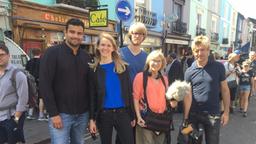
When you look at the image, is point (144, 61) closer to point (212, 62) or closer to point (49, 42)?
point (212, 62)

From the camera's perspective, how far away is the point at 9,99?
392 centimetres

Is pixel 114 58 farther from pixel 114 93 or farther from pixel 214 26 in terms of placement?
pixel 214 26

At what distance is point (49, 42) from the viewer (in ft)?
36.5

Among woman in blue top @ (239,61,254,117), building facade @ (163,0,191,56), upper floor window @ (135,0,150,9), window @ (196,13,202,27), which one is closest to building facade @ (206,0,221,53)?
window @ (196,13,202,27)

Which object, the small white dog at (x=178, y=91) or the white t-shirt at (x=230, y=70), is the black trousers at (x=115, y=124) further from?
the white t-shirt at (x=230, y=70)

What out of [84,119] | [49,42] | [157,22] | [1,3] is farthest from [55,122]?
[157,22]

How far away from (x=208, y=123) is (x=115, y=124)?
1150 mm

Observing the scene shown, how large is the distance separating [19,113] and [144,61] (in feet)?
5.40

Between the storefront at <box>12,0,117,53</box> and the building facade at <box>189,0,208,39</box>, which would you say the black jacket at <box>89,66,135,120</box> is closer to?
the storefront at <box>12,0,117,53</box>

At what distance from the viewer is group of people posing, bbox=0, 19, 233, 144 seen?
347cm

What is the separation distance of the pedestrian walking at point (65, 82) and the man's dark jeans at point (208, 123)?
55.0 inches

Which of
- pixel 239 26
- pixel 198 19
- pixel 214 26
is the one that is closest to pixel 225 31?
pixel 214 26

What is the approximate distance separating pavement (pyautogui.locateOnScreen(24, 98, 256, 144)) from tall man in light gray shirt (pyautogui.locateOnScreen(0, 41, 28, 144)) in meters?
2.38

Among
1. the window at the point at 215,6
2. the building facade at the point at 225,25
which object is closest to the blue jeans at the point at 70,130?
the window at the point at 215,6
